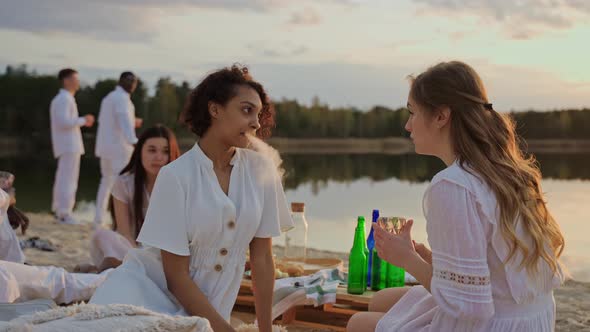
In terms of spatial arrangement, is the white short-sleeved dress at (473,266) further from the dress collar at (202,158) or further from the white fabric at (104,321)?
the dress collar at (202,158)

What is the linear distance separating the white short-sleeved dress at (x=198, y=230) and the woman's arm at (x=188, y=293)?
51 mm

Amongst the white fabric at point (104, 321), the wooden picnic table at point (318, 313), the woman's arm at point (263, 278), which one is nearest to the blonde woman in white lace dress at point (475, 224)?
the white fabric at point (104, 321)

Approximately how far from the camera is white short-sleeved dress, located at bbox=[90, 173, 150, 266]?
5.27 meters

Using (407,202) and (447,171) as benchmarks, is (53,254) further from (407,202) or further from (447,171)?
(407,202)

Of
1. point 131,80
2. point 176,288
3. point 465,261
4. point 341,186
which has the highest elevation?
point 131,80

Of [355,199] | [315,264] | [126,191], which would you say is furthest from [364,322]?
[355,199]

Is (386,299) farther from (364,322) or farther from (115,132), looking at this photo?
(115,132)

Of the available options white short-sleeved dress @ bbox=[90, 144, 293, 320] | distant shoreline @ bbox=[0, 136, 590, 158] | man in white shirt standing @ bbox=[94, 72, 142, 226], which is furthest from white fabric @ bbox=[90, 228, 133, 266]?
distant shoreline @ bbox=[0, 136, 590, 158]

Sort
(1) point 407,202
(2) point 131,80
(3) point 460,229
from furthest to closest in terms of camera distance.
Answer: (1) point 407,202 → (2) point 131,80 → (3) point 460,229

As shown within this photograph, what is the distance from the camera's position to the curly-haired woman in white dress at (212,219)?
9.78 feet

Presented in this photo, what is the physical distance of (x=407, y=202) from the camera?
1672 cm

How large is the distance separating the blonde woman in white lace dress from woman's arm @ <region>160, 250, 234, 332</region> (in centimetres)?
81

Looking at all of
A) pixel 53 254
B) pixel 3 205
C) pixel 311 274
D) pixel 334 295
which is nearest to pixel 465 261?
pixel 334 295

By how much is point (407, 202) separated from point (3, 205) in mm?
12934
